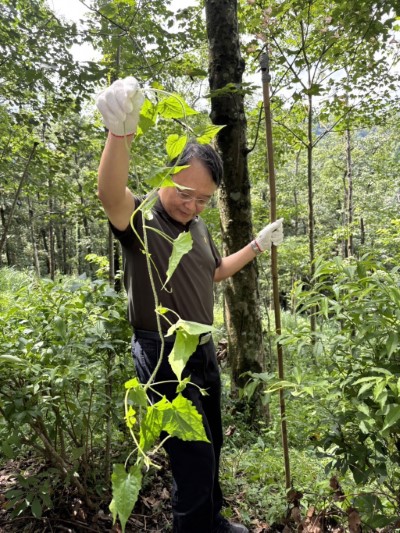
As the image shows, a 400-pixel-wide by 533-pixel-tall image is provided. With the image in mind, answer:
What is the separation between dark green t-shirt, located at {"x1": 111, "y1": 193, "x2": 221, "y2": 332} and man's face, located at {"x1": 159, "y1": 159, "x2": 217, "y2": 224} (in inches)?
1.8

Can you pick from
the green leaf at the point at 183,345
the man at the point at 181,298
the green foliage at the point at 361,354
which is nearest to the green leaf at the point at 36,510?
the man at the point at 181,298

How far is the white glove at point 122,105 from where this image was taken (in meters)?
0.99

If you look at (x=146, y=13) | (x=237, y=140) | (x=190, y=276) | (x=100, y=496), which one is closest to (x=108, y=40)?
(x=146, y=13)

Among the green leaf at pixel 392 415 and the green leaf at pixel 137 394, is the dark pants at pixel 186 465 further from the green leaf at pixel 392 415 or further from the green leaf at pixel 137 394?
the green leaf at pixel 137 394

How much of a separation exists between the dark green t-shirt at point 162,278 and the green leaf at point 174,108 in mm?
597

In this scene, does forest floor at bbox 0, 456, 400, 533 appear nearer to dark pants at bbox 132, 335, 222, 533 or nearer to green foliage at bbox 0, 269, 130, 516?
green foliage at bbox 0, 269, 130, 516

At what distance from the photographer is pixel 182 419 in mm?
708

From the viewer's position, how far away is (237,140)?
313 centimetres

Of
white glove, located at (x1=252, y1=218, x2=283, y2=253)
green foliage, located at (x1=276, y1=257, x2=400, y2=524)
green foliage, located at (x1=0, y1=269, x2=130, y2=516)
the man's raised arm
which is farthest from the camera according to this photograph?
white glove, located at (x1=252, y1=218, x2=283, y2=253)

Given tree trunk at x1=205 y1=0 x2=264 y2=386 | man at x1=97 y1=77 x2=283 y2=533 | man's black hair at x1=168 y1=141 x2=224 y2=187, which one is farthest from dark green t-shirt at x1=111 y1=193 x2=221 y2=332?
tree trunk at x1=205 y1=0 x2=264 y2=386

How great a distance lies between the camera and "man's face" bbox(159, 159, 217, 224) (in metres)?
1.57

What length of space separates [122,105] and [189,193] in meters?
0.64

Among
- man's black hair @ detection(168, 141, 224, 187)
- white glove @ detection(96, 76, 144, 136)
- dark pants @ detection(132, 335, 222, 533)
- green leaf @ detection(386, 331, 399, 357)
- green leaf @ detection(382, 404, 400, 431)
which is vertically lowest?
dark pants @ detection(132, 335, 222, 533)

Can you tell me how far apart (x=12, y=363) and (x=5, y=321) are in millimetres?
366
